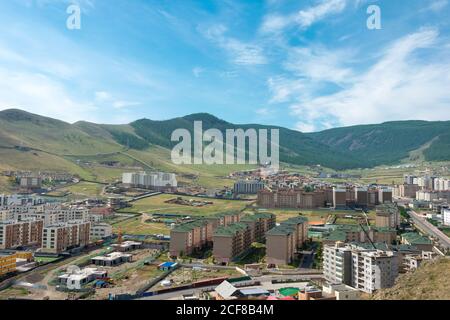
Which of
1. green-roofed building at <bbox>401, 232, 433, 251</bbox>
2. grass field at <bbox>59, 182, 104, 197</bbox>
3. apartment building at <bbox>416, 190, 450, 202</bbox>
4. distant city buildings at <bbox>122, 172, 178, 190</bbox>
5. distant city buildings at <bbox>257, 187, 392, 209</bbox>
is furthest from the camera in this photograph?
distant city buildings at <bbox>122, 172, 178, 190</bbox>

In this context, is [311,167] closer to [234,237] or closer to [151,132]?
Answer: [151,132]

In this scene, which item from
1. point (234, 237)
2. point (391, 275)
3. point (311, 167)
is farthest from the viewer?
point (311, 167)

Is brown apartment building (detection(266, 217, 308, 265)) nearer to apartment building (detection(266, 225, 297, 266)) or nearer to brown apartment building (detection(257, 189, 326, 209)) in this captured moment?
apartment building (detection(266, 225, 297, 266))

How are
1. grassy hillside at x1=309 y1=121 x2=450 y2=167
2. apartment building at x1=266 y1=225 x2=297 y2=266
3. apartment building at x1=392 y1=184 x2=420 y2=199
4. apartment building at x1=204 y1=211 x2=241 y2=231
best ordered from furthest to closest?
grassy hillside at x1=309 y1=121 x2=450 y2=167 → apartment building at x1=392 y1=184 x2=420 y2=199 → apartment building at x1=204 y1=211 x2=241 y2=231 → apartment building at x1=266 y1=225 x2=297 y2=266

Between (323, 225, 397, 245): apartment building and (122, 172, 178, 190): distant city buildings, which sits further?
(122, 172, 178, 190): distant city buildings

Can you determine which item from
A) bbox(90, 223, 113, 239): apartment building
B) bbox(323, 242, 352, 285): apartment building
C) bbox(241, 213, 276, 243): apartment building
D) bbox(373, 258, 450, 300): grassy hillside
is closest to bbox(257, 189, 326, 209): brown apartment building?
bbox(241, 213, 276, 243): apartment building

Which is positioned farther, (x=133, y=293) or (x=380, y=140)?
(x=380, y=140)
